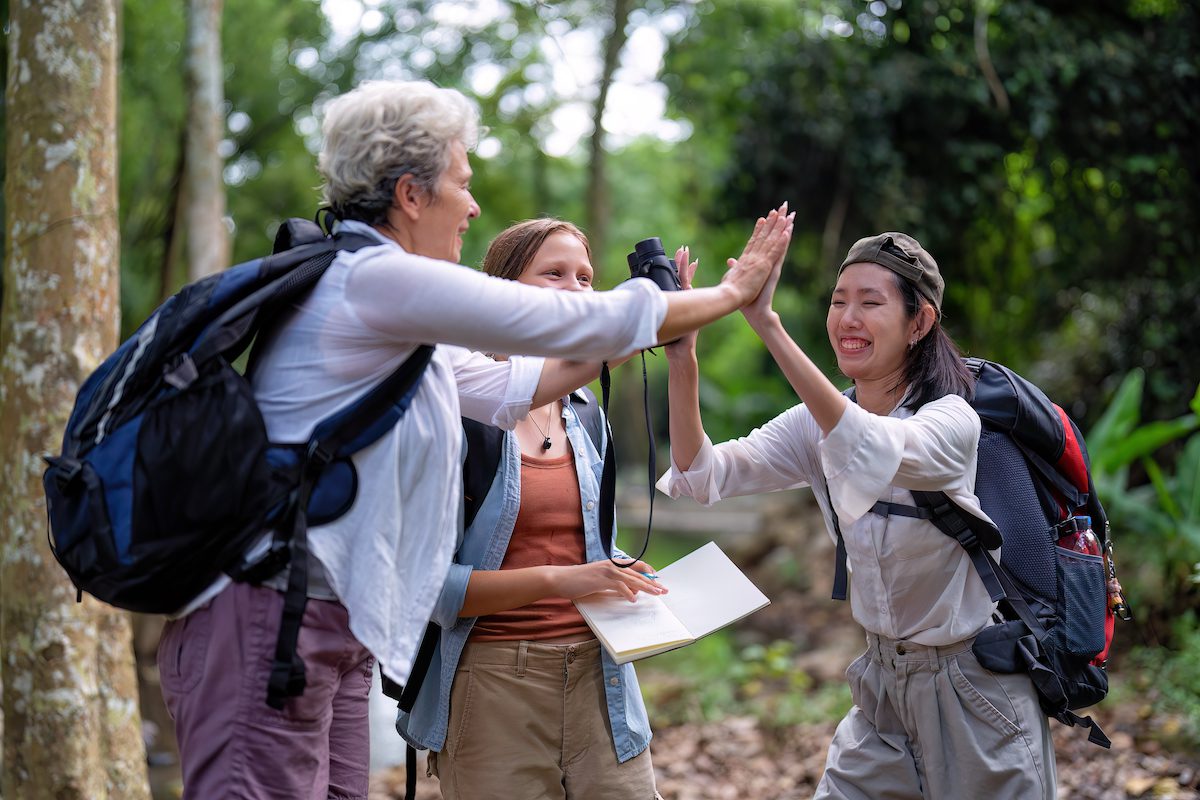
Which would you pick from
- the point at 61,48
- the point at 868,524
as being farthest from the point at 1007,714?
the point at 61,48

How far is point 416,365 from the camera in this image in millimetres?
1989

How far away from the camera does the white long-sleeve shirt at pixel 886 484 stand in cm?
225

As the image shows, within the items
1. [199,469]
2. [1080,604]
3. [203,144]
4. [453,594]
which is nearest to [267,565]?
[199,469]

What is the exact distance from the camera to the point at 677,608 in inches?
100

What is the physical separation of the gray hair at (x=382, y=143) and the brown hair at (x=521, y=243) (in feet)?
2.08

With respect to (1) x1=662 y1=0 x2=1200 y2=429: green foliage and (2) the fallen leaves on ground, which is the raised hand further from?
(1) x1=662 y1=0 x2=1200 y2=429: green foliage

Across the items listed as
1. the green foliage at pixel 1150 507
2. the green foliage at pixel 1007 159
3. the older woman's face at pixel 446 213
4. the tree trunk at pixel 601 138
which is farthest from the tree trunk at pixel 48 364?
the tree trunk at pixel 601 138

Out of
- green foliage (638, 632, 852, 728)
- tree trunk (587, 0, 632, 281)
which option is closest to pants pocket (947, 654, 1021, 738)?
green foliage (638, 632, 852, 728)

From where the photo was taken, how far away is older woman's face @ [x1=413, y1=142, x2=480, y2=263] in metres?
2.07

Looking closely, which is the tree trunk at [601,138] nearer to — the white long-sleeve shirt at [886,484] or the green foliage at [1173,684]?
the green foliage at [1173,684]

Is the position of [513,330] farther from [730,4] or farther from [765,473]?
[730,4]

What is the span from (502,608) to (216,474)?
82 centimetres

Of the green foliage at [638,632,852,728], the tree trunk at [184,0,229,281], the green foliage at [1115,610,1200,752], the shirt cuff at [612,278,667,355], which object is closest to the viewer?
the shirt cuff at [612,278,667,355]

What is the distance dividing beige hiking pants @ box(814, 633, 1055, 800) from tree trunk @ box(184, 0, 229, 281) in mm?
6348
